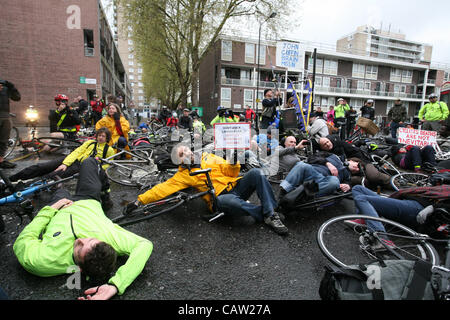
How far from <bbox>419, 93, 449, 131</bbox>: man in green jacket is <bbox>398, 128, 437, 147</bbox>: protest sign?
501 cm

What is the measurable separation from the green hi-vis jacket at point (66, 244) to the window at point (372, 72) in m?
49.8

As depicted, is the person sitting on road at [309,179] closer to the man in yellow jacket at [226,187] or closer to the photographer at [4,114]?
the man in yellow jacket at [226,187]

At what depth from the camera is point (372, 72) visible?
41594mm

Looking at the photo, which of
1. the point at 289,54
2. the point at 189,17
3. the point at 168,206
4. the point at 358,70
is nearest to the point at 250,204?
the point at 168,206

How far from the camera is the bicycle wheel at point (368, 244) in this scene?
2.30 m

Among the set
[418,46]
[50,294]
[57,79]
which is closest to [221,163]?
[50,294]

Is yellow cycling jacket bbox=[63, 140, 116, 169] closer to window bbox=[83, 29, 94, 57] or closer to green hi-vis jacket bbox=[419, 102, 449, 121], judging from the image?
green hi-vis jacket bbox=[419, 102, 449, 121]

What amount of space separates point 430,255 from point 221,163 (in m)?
2.53

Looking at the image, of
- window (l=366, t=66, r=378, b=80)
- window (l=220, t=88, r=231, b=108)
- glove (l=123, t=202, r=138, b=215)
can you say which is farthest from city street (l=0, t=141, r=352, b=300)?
window (l=366, t=66, r=378, b=80)

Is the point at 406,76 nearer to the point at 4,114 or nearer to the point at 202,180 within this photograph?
the point at 202,180

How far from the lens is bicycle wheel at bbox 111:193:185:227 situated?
3006mm

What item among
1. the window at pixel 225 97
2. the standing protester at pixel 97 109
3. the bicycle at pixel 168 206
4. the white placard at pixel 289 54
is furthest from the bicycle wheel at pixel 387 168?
the window at pixel 225 97

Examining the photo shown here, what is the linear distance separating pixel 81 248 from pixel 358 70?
4889 centimetres
